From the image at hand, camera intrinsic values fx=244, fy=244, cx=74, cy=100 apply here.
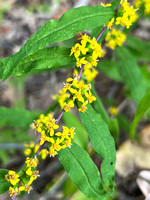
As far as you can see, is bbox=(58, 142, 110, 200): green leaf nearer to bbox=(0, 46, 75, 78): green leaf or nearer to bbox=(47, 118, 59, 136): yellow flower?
bbox=(47, 118, 59, 136): yellow flower


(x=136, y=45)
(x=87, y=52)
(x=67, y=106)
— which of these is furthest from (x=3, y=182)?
(x=136, y=45)

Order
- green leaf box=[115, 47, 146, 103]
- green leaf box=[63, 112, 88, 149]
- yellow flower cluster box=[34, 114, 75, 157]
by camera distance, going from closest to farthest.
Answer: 1. yellow flower cluster box=[34, 114, 75, 157]
2. green leaf box=[63, 112, 88, 149]
3. green leaf box=[115, 47, 146, 103]

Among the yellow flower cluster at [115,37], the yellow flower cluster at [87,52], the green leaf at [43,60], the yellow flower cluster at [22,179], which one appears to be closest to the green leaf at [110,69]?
the yellow flower cluster at [115,37]

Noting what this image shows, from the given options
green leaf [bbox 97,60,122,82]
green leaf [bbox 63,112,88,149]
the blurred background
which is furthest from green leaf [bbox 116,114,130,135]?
green leaf [bbox 63,112,88,149]

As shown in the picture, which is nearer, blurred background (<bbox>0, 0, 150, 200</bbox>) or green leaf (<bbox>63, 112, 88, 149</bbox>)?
green leaf (<bbox>63, 112, 88, 149</bbox>)

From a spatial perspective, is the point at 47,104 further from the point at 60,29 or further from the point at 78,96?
the point at 60,29

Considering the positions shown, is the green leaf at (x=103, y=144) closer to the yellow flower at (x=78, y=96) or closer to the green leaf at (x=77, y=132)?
the yellow flower at (x=78, y=96)

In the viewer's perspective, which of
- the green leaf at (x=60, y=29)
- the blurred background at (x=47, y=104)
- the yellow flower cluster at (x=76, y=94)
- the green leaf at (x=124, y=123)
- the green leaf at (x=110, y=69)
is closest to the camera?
the green leaf at (x=60, y=29)
